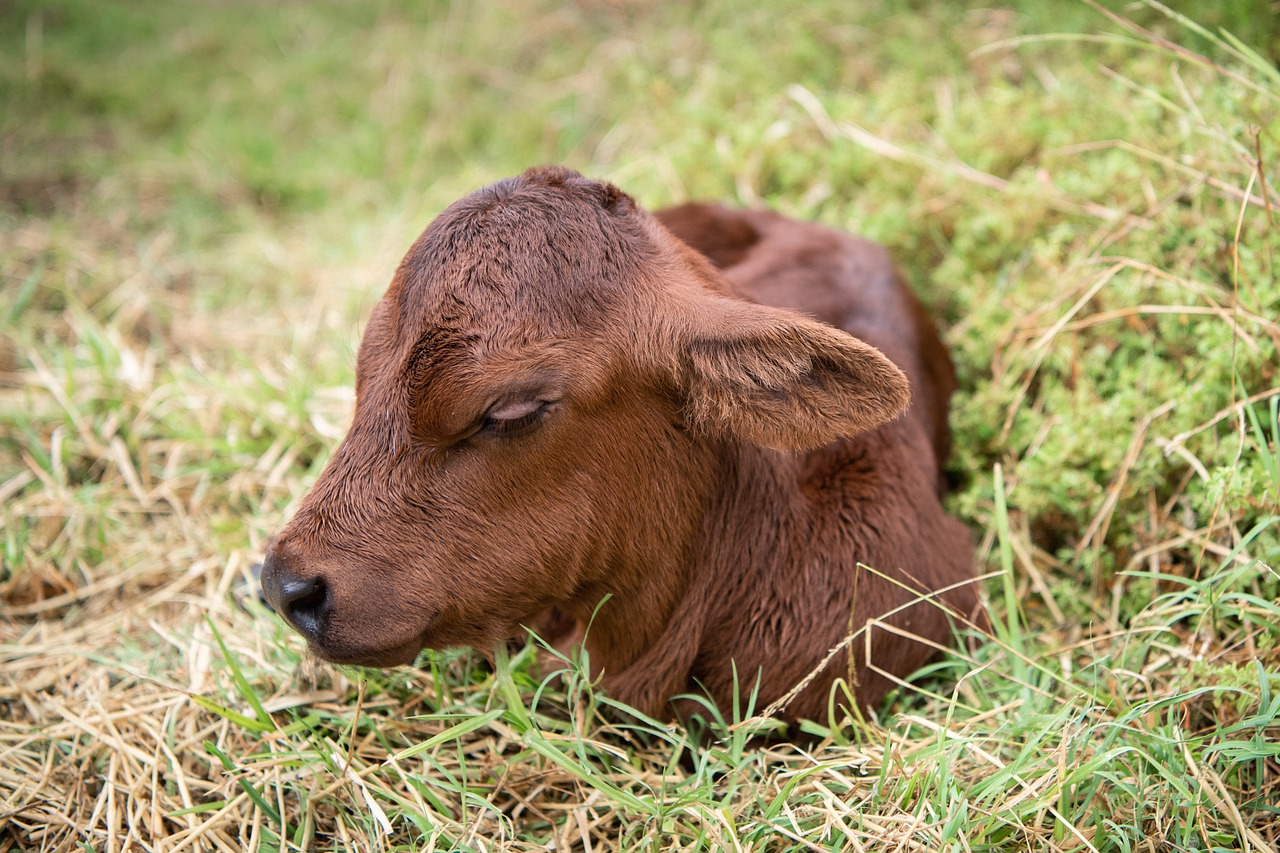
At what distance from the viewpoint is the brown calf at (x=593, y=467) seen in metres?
2.25

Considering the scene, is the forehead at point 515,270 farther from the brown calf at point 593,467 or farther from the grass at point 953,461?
the grass at point 953,461

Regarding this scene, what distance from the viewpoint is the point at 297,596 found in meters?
2.23

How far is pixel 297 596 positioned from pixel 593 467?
74cm

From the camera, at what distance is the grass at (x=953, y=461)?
2.45m

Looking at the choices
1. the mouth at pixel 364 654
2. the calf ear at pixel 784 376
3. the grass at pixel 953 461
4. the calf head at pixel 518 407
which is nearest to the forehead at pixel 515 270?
the calf head at pixel 518 407

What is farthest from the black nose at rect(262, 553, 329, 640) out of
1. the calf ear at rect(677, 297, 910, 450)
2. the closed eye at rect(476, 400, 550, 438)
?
the calf ear at rect(677, 297, 910, 450)

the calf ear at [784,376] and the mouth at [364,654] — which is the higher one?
the calf ear at [784,376]

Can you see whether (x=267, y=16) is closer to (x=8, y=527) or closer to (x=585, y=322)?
(x=8, y=527)

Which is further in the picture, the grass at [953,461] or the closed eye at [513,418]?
the grass at [953,461]

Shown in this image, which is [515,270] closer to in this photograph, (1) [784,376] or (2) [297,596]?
(1) [784,376]

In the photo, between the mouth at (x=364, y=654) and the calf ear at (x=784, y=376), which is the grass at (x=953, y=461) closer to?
the mouth at (x=364, y=654)

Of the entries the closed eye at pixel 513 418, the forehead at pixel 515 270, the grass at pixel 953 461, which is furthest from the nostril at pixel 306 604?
the forehead at pixel 515 270

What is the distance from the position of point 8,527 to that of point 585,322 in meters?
2.54

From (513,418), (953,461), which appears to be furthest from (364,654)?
(953,461)
